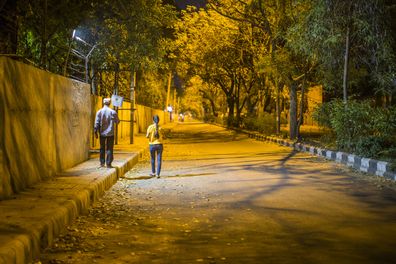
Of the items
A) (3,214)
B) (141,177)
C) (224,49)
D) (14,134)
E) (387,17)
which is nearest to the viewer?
(3,214)

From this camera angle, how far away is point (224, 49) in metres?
39.5

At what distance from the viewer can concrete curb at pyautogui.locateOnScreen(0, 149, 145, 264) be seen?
5148 mm

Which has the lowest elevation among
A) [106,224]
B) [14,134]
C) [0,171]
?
[106,224]

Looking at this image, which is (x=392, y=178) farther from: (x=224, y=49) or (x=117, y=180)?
(x=224, y=49)

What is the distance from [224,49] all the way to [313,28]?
21815 millimetres

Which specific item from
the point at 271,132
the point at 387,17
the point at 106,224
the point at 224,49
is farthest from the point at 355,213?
the point at 224,49

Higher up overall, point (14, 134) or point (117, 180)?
point (14, 134)

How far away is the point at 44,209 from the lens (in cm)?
703

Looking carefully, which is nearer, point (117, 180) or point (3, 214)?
point (3, 214)

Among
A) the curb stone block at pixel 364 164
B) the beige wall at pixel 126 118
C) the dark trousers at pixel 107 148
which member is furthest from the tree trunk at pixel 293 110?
the dark trousers at pixel 107 148

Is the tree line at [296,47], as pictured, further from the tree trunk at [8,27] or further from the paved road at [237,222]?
the tree trunk at [8,27]

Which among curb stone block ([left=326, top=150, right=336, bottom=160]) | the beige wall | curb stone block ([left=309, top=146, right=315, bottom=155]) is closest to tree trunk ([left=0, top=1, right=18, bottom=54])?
the beige wall

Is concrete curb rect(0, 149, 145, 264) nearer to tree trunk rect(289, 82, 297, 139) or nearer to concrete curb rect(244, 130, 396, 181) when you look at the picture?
concrete curb rect(244, 130, 396, 181)

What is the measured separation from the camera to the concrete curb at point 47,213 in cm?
515
